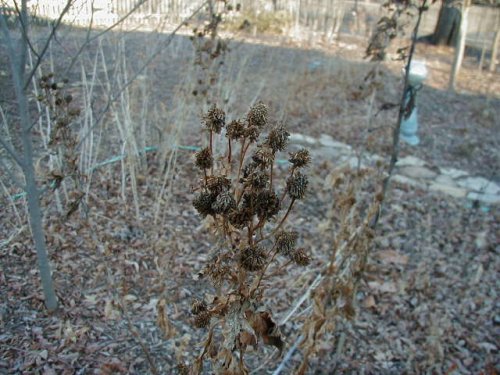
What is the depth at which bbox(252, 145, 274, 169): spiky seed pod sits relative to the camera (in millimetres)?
1201

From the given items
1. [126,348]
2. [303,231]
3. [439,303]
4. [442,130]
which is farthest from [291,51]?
[126,348]

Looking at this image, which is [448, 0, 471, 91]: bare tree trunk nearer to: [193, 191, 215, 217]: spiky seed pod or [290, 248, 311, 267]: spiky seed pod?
[290, 248, 311, 267]: spiky seed pod

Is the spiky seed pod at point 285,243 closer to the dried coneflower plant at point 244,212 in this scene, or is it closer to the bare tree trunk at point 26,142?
the dried coneflower plant at point 244,212

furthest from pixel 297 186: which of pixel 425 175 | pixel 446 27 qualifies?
pixel 446 27

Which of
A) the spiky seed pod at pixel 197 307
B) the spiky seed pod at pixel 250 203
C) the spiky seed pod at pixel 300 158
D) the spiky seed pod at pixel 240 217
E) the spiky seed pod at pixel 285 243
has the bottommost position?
the spiky seed pod at pixel 197 307

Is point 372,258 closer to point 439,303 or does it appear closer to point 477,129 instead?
point 439,303

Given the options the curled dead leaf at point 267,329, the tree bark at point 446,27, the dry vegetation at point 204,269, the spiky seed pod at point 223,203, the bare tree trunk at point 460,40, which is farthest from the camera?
the tree bark at point 446,27

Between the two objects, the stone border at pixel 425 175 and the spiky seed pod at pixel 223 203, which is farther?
the stone border at pixel 425 175

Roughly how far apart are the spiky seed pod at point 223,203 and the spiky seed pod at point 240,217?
0.33 feet

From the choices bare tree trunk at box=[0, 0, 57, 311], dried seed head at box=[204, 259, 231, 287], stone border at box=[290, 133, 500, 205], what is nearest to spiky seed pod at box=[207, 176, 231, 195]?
dried seed head at box=[204, 259, 231, 287]

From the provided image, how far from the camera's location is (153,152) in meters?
4.43

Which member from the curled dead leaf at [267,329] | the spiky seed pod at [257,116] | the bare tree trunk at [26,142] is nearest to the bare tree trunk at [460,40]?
the bare tree trunk at [26,142]

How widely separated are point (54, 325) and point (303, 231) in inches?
81.4

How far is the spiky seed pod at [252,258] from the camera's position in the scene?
1257mm
